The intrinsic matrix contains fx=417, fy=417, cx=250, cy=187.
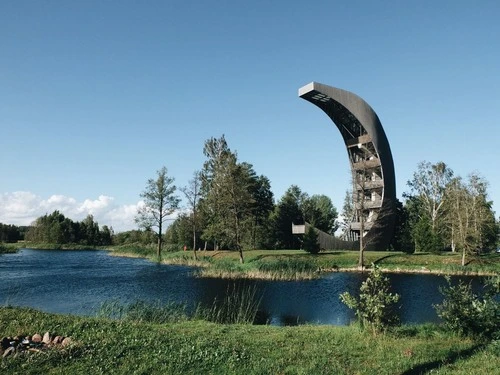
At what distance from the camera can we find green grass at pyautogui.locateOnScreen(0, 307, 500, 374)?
6.29 metres

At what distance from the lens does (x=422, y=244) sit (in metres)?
40.3

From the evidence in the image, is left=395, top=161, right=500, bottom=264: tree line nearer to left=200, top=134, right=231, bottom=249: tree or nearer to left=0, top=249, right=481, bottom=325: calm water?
left=0, top=249, right=481, bottom=325: calm water

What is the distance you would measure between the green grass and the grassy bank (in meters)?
15.5

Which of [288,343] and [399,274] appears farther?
[399,274]

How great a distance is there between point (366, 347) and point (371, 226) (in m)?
35.4

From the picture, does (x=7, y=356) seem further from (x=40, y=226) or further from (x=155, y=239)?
(x=40, y=226)

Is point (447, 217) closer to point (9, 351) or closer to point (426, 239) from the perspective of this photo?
point (426, 239)

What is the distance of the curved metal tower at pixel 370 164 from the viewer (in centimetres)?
4147

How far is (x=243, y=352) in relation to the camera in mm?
7055

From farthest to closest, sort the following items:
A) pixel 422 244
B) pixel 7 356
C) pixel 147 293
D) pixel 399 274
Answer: pixel 422 244 → pixel 399 274 → pixel 147 293 → pixel 7 356

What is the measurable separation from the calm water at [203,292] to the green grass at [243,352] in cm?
532

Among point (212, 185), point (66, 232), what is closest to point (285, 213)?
point (212, 185)

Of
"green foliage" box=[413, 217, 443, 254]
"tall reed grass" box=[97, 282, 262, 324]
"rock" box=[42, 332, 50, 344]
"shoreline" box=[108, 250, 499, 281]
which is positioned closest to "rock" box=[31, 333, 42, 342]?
"rock" box=[42, 332, 50, 344]

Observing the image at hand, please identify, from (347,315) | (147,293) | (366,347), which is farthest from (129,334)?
(147,293)
